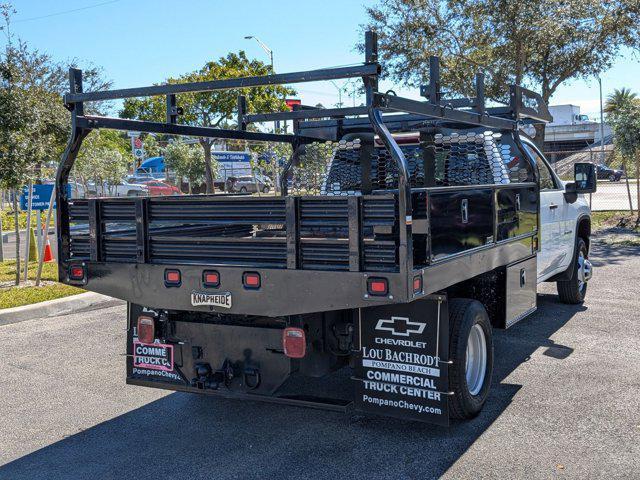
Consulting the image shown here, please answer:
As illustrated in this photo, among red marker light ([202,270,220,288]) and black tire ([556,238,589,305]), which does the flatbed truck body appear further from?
black tire ([556,238,589,305])

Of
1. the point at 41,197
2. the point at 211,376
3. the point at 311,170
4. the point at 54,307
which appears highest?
the point at 311,170

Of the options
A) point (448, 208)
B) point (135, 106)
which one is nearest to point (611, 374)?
point (448, 208)

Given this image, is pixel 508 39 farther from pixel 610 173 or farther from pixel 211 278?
pixel 610 173

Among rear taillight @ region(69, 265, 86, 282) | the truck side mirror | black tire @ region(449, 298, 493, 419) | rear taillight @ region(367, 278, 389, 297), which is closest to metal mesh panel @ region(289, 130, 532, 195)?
the truck side mirror

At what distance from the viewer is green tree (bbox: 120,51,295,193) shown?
15711mm

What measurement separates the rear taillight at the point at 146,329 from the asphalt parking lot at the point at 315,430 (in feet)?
2.08

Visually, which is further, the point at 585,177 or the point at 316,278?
the point at 585,177

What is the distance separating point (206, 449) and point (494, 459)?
178cm

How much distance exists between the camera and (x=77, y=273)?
15.6 feet

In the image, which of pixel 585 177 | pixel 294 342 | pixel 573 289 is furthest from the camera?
pixel 573 289

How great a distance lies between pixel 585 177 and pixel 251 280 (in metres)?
4.89

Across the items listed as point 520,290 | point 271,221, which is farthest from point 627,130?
point 271,221

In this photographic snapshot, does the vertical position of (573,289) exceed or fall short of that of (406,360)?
it falls short

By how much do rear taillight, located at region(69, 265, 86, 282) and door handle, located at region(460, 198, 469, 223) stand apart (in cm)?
258
